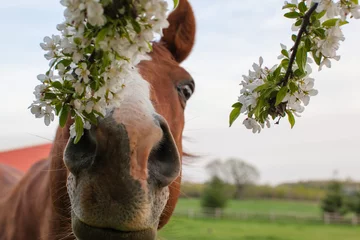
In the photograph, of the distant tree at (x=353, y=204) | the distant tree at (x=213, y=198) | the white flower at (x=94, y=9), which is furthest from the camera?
the distant tree at (x=213, y=198)

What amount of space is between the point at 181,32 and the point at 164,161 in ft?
5.60

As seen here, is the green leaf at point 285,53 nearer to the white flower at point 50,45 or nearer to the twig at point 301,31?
the twig at point 301,31

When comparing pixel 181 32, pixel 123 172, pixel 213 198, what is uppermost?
pixel 181 32

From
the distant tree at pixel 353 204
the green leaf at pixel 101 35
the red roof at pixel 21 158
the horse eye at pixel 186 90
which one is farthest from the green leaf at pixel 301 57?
the distant tree at pixel 353 204

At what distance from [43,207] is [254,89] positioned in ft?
5.76

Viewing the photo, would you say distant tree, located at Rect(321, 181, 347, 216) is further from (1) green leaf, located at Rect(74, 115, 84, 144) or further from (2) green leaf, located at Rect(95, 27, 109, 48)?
(2) green leaf, located at Rect(95, 27, 109, 48)

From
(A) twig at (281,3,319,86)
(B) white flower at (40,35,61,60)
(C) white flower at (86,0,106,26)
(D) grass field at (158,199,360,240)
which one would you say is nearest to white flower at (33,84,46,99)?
(B) white flower at (40,35,61,60)

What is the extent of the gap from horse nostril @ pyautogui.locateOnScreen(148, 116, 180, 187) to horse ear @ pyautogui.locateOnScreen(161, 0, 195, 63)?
1.54m

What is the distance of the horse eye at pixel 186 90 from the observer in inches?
114

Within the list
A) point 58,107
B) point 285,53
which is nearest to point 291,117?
point 285,53

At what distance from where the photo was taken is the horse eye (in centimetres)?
289

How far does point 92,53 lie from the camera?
5.29 ft

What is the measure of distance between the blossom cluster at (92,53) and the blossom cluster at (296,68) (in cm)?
53

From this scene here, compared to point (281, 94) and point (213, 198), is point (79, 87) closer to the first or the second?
point (281, 94)
